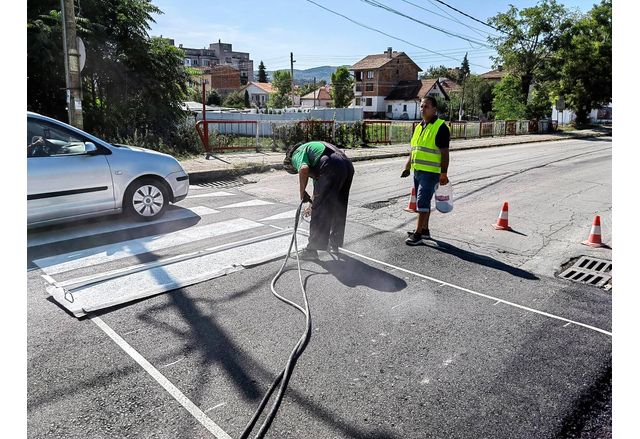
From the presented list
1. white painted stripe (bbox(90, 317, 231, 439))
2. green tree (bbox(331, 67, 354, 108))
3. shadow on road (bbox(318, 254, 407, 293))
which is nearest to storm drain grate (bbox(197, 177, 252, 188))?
shadow on road (bbox(318, 254, 407, 293))

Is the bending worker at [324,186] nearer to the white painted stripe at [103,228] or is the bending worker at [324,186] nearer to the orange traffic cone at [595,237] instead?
the white painted stripe at [103,228]

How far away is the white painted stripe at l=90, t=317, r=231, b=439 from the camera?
8.64ft

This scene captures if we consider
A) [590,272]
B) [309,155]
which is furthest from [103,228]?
[590,272]

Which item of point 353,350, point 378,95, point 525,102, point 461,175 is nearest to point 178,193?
point 353,350

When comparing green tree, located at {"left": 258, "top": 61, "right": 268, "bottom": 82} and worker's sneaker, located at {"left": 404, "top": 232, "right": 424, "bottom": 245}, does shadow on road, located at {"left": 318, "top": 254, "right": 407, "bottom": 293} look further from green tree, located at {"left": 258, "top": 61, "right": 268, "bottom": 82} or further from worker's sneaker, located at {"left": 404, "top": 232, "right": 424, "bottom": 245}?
green tree, located at {"left": 258, "top": 61, "right": 268, "bottom": 82}

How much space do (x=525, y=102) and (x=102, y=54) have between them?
107 ft

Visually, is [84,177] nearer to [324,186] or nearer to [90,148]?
[90,148]

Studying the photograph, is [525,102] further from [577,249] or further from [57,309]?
[57,309]

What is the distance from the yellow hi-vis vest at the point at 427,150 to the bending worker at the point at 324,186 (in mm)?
1053

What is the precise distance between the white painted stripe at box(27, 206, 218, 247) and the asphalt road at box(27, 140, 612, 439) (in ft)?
0.17

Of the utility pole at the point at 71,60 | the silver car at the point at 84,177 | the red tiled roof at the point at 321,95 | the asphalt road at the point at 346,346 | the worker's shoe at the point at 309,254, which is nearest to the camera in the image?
the asphalt road at the point at 346,346

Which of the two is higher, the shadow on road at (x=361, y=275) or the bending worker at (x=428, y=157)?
the bending worker at (x=428, y=157)

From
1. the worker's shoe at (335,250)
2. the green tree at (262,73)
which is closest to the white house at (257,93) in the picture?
the green tree at (262,73)

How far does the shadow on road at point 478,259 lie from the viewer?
17.0 feet
